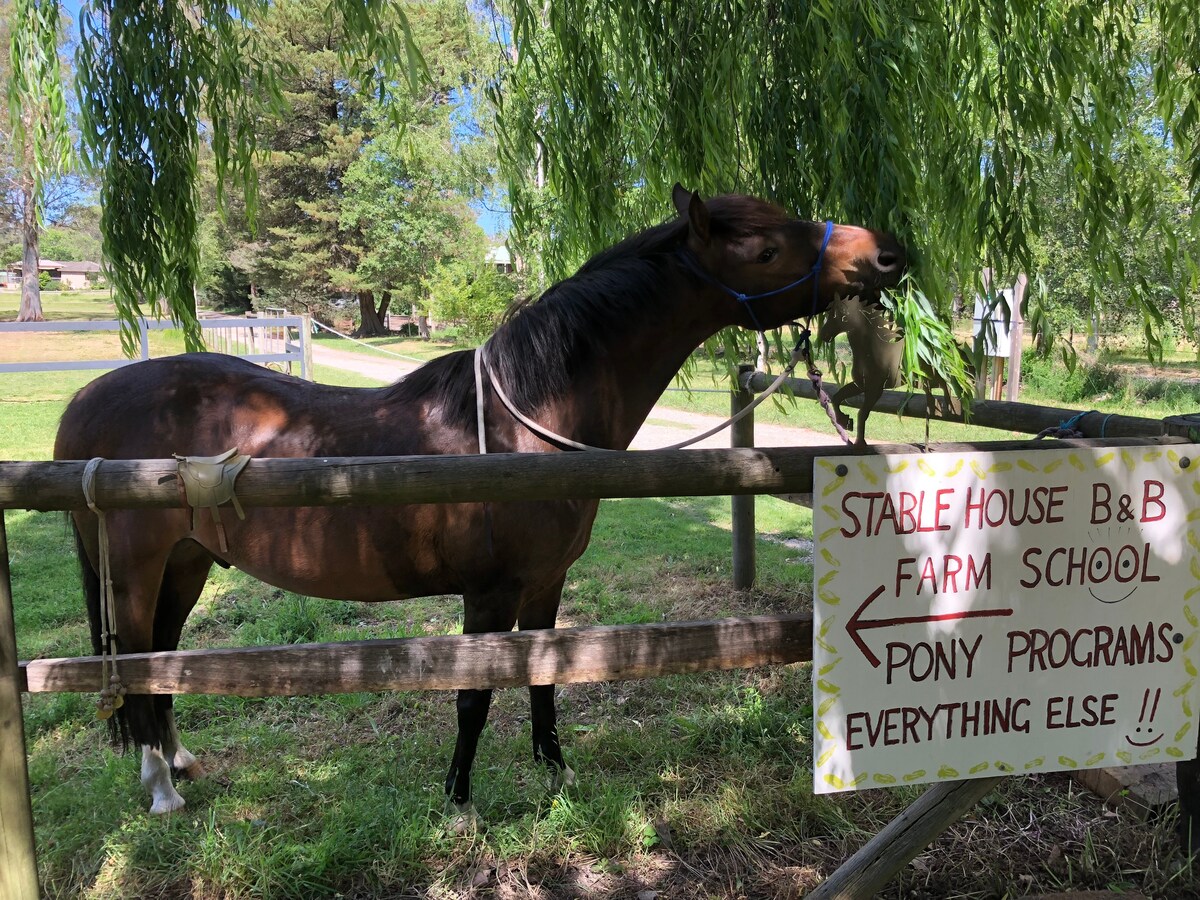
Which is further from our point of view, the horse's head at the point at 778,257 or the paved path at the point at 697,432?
the paved path at the point at 697,432

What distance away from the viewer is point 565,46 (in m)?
3.24

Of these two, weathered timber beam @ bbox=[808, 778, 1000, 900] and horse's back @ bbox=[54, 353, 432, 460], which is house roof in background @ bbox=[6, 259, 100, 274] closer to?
horse's back @ bbox=[54, 353, 432, 460]

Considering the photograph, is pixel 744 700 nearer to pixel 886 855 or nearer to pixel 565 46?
pixel 886 855

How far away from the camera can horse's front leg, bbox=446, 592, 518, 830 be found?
8.11 ft

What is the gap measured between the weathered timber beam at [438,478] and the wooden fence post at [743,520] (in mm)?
2703

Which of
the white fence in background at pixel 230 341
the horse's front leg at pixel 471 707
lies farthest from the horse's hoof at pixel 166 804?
the white fence in background at pixel 230 341

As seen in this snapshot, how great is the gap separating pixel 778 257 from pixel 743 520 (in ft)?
8.60

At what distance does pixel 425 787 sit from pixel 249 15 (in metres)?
3.20

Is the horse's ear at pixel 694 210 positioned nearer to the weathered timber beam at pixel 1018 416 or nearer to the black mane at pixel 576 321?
the black mane at pixel 576 321

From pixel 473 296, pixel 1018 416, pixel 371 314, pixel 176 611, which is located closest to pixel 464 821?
pixel 176 611

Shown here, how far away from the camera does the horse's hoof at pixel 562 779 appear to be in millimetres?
2754

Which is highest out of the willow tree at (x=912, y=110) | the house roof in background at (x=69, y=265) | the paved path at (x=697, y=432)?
the house roof in background at (x=69, y=265)

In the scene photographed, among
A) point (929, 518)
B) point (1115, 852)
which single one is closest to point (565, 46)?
point (929, 518)

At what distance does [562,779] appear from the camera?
278 centimetres
